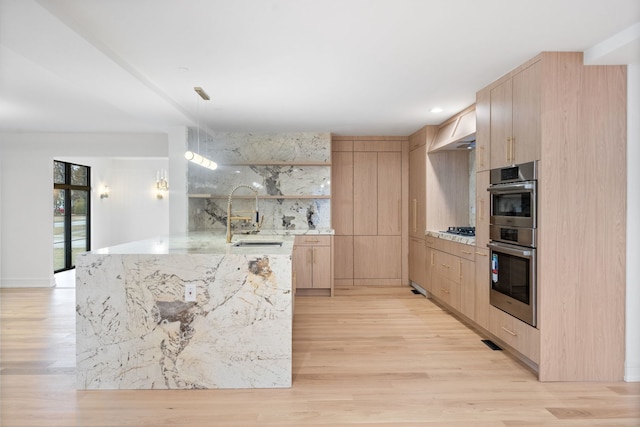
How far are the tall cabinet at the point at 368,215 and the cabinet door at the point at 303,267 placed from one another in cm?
75

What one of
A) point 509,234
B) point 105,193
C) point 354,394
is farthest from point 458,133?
point 105,193

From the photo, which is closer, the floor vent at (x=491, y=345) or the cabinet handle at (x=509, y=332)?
the cabinet handle at (x=509, y=332)

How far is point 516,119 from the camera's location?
9.89 ft

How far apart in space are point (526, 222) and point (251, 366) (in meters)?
2.22

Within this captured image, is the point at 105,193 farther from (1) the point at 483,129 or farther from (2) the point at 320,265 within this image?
(1) the point at 483,129

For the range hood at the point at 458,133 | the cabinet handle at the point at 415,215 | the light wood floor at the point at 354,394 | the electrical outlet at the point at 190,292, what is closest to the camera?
the light wood floor at the point at 354,394

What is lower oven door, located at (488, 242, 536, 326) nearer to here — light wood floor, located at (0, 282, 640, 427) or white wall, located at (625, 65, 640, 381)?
light wood floor, located at (0, 282, 640, 427)

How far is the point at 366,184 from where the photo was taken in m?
6.02

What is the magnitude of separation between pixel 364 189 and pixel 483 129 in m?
2.64

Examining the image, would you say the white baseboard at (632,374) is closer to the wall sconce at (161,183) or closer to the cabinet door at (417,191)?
the cabinet door at (417,191)

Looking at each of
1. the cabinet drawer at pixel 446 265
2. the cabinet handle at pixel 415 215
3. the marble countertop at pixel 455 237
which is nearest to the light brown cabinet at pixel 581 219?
the marble countertop at pixel 455 237

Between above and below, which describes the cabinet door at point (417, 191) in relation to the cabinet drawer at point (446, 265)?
above

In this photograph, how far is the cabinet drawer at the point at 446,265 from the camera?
4.18 meters

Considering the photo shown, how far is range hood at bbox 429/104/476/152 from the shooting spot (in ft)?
13.6
